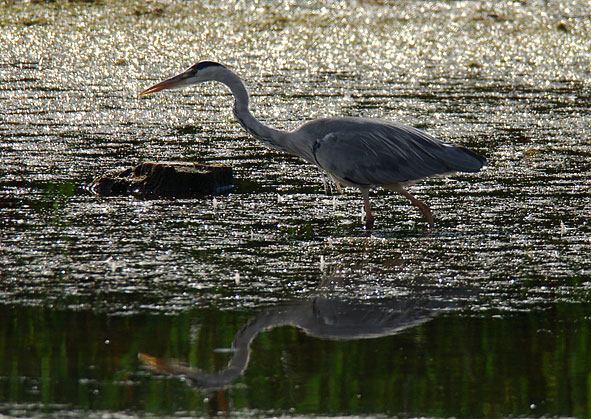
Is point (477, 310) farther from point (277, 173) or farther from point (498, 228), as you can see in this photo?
point (277, 173)

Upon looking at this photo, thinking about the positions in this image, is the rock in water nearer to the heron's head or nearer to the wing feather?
the heron's head

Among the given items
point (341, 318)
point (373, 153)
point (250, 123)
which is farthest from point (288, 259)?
point (250, 123)

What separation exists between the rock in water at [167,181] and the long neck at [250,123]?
0.63 meters

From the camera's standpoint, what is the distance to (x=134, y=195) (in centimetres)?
899

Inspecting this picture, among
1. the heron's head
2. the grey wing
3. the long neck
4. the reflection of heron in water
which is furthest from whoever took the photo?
the heron's head

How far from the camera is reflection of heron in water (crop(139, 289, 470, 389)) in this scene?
16.9ft

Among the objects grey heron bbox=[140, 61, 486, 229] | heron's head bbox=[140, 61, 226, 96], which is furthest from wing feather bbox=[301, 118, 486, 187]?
heron's head bbox=[140, 61, 226, 96]

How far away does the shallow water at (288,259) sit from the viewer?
476cm

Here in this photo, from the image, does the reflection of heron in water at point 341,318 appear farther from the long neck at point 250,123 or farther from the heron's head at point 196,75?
the heron's head at point 196,75

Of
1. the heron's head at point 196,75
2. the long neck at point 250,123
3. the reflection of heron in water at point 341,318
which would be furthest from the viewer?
the heron's head at point 196,75

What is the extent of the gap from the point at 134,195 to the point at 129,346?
3.94m

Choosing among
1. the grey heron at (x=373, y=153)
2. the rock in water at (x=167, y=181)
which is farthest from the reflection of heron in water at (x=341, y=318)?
the rock in water at (x=167, y=181)

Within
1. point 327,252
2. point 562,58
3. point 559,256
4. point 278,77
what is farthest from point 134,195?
point 562,58

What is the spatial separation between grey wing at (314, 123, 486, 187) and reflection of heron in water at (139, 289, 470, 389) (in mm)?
2199
